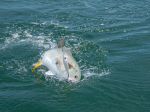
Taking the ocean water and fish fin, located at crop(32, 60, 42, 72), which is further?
fish fin, located at crop(32, 60, 42, 72)

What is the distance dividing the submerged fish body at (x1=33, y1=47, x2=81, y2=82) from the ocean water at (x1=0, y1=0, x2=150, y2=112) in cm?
42

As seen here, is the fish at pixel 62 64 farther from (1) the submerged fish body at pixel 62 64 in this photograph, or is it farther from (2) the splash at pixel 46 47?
(2) the splash at pixel 46 47

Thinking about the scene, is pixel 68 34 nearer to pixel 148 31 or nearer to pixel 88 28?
pixel 88 28

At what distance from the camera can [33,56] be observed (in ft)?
73.5

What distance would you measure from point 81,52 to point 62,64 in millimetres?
3952

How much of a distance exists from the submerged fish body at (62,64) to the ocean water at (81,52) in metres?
0.42

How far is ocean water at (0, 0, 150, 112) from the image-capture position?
18266 millimetres

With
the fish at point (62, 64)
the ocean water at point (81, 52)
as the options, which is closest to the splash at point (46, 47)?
the ocean water at point (81, 52)

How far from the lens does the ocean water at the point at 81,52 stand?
59.9 ft

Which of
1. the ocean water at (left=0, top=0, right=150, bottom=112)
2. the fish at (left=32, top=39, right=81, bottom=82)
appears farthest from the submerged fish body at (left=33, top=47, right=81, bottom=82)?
the ocean water at (left=0, top=0, right=150, bottom=112)

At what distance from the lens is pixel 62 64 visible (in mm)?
19594

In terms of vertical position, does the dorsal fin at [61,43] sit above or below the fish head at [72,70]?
above

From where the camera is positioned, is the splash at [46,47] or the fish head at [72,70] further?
the splash at [46,47]

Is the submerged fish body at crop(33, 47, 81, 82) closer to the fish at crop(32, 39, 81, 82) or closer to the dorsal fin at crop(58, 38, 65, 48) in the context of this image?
the fish at crop(32, 39, 81, 82)
